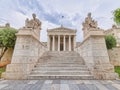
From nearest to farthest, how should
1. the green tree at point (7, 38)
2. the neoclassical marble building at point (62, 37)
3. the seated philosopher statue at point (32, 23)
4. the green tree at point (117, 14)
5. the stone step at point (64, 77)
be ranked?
the stone step at point (64, 77) → the green tree at point (117, 14) → the seated philosopher statue at point (32, 23) → the green tree at point (7, 38) → the neoclassical marble building at point (62, 37)

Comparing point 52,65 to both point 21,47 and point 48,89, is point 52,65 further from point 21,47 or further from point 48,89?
point 48,89

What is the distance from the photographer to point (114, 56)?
50.9ft

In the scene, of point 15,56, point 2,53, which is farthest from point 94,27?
point 2,53

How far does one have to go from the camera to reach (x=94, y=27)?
7320mm

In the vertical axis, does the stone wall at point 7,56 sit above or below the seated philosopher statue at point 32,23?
below

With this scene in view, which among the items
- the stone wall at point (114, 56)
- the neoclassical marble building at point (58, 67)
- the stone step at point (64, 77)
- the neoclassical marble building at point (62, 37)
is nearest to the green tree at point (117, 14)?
the neoclassical marble building at point (58, 67)

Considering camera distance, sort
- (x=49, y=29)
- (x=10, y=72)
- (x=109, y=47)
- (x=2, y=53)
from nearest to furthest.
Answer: (x=10, y=72) → (x=2, y=53) → (x=109, y=47) → (x=49, y=29)

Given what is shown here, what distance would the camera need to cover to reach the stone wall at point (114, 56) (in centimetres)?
1512

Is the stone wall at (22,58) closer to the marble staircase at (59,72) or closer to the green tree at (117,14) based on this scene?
the marble staircase at (59,72)

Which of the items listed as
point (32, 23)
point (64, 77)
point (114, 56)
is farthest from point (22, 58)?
point (114, 56)

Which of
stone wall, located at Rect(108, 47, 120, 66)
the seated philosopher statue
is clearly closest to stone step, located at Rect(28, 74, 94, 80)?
the seated philosopher statue

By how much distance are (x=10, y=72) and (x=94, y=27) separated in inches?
210

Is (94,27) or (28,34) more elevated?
(94,27)

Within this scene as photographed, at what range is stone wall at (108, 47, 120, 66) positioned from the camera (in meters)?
15.1
